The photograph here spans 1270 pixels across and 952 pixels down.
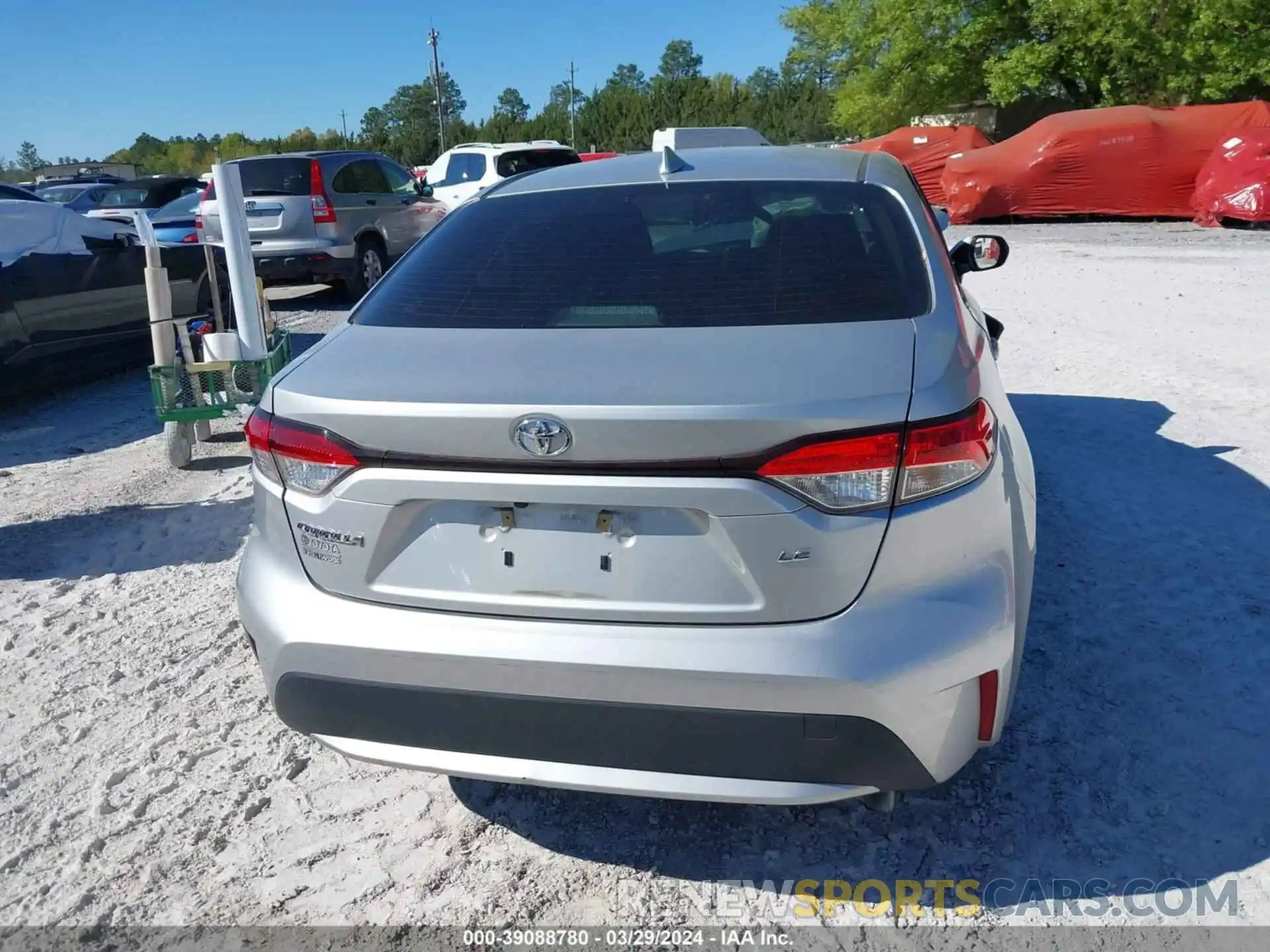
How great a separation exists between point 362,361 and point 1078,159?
21456 mm

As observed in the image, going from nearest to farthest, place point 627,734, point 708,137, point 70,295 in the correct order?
point 627,734 < point 70,295 < point 708,137

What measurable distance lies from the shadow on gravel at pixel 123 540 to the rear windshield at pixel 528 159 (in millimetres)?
11604

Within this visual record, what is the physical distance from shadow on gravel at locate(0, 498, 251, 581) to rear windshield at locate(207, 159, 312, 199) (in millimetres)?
6666

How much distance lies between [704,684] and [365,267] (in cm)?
1058

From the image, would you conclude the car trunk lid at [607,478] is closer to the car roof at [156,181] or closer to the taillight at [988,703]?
the taillight at [988,703]

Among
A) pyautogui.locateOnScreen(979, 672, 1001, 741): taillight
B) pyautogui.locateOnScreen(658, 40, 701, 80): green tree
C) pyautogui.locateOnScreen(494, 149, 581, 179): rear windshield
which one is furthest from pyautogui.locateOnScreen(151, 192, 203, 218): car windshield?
pyautogui.locateOnScreen(658, 40, 701, 80): green tree

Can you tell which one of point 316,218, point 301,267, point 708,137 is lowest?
point 301,267

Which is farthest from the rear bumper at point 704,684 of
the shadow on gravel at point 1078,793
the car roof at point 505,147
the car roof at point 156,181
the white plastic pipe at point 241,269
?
the car roof at point 156,181

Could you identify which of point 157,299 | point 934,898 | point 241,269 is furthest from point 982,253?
point 157,299

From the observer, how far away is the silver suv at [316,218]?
1084 cm

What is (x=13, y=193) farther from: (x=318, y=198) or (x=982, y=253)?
(x=982, y=253)

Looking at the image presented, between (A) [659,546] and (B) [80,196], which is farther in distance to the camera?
(B) [80,196]

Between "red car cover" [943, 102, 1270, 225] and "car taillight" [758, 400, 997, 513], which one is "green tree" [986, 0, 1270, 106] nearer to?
"red car cover" [943, 102, 1270, 225]

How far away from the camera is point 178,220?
1249 cm
